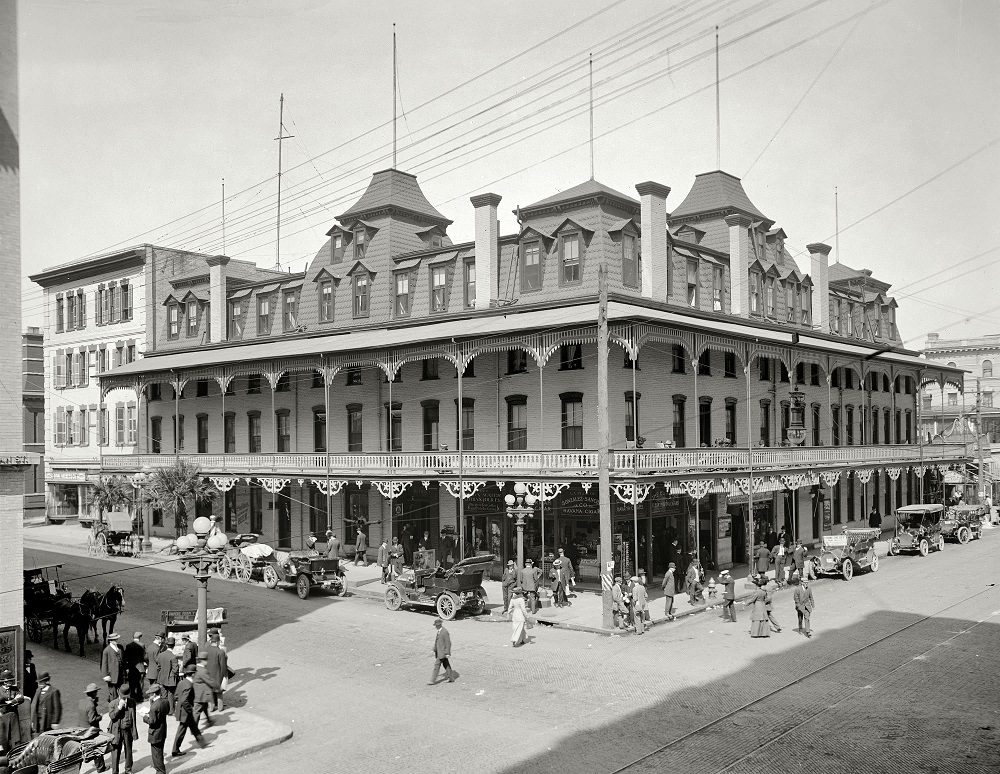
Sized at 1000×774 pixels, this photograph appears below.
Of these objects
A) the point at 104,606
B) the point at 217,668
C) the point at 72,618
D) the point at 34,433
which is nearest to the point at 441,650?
the point at 217,668

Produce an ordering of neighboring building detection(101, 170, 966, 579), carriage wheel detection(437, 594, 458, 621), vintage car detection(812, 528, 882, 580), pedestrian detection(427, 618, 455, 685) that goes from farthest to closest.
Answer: vintage car detection(812, 528, 882, 580) < neighboring building detection(101, 170, 966, 579) < carriage wheel detection(437, 594, 458, 621) < pedestrian detection(427, 618, 455, 685)

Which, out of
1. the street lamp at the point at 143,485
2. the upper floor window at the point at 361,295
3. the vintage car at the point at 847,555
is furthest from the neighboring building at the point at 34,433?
the vintage car at the point at 847,555

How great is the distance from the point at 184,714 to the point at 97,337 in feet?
147

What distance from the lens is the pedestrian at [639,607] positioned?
24.0m

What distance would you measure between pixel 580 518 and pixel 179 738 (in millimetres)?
20086

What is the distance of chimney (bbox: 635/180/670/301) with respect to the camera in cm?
3538

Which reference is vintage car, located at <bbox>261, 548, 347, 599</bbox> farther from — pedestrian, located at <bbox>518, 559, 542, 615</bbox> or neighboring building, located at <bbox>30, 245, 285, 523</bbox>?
neighboring building, located at <bbox>30, 245, 285, 523</bbox>

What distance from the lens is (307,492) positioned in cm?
4291

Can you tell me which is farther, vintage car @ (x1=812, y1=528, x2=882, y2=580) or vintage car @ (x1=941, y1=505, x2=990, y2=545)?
vintage car @ (x1=941, y1=505, x2=990, y2=545)

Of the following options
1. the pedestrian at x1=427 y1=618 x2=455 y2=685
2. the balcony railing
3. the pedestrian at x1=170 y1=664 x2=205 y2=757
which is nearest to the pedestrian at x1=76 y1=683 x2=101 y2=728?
the pedestrian at x1=170 y1=664 x2=205 y2=757

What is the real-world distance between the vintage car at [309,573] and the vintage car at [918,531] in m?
23.3

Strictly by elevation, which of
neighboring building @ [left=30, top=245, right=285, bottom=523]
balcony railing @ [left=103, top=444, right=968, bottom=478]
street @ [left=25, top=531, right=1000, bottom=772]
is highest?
neighboring building @ [left=30, top=245, right=285, bottom=523]

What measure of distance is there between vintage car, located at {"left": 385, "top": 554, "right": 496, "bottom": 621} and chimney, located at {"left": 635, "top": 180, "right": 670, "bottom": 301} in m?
13.5

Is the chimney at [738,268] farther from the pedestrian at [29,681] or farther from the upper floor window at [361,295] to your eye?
the pedestrian at [29,681]
